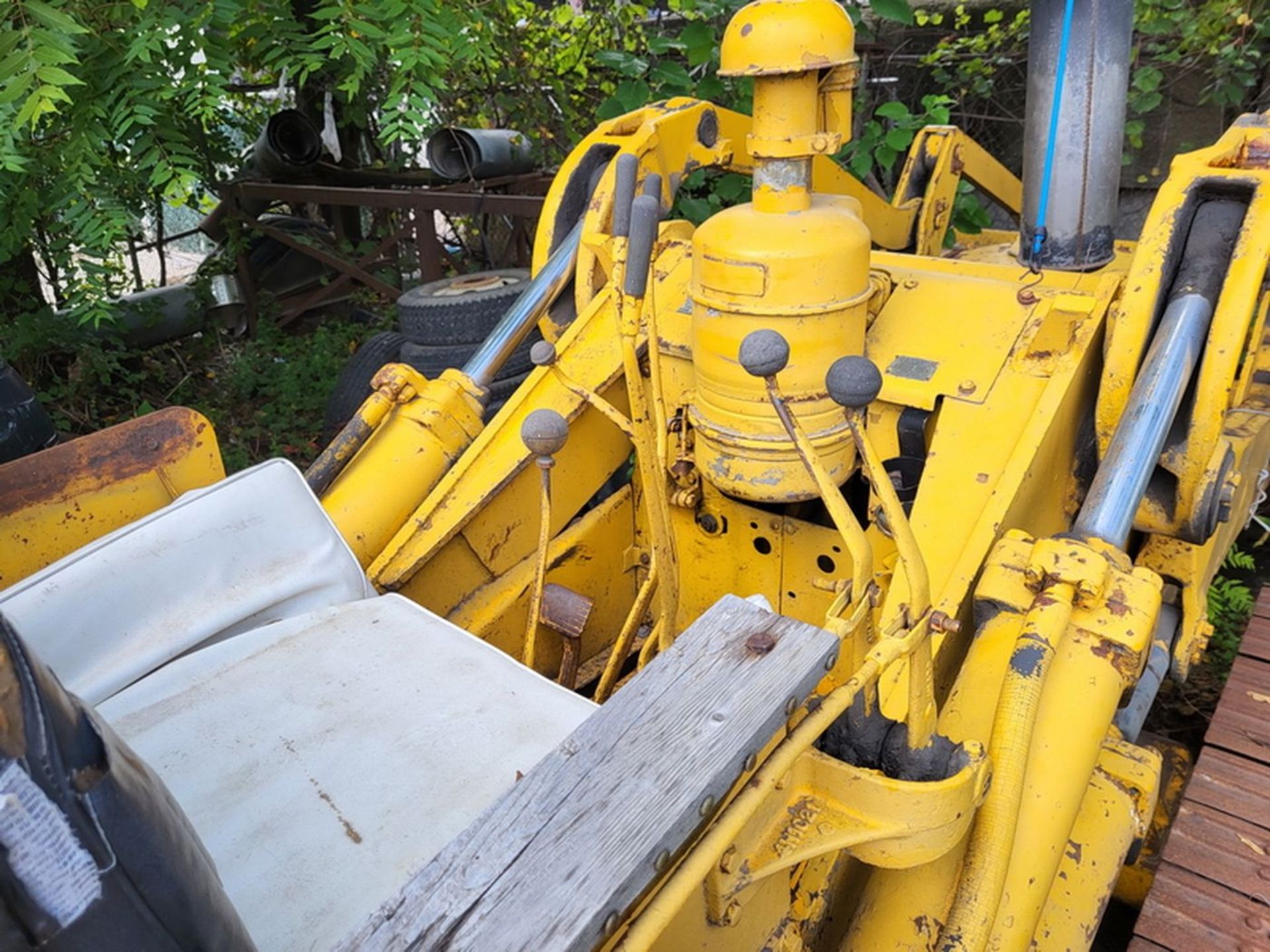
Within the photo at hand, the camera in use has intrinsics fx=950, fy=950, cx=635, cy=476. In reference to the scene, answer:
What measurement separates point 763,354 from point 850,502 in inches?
44.8

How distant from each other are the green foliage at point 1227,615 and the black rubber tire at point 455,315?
2947 millimetres

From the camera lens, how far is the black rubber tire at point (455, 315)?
411 centimetres

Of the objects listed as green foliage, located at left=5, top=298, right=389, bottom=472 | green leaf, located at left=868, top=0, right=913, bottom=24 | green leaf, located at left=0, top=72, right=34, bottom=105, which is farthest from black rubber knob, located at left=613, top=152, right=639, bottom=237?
green foliage, located at left=5, top=298, right=389, bottom=472

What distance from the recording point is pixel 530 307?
2490mm

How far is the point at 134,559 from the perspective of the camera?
1.59 m

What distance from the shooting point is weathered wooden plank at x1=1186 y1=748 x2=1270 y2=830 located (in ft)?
6.45

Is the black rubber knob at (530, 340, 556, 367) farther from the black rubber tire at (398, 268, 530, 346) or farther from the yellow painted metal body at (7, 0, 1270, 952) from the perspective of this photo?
the black rubber tire at (398, 268, 530, 346)

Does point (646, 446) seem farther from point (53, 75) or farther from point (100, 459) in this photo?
point (53, 75)

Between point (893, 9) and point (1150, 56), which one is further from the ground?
point (893, 9)

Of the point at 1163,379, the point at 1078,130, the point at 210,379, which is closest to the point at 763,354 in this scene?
the point at 1163,379

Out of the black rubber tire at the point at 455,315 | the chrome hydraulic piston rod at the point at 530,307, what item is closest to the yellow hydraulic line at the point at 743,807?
the chrome hydraulic piston rod at the point at 530,307

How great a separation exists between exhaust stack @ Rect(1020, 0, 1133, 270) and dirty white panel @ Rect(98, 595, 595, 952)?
1.72 meters

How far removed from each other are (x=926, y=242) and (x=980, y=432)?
1.39m

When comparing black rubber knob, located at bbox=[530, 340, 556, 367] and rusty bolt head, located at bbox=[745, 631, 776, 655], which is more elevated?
Answer: black rubber knob, located at bbox=[530, 340, 556, 367]
